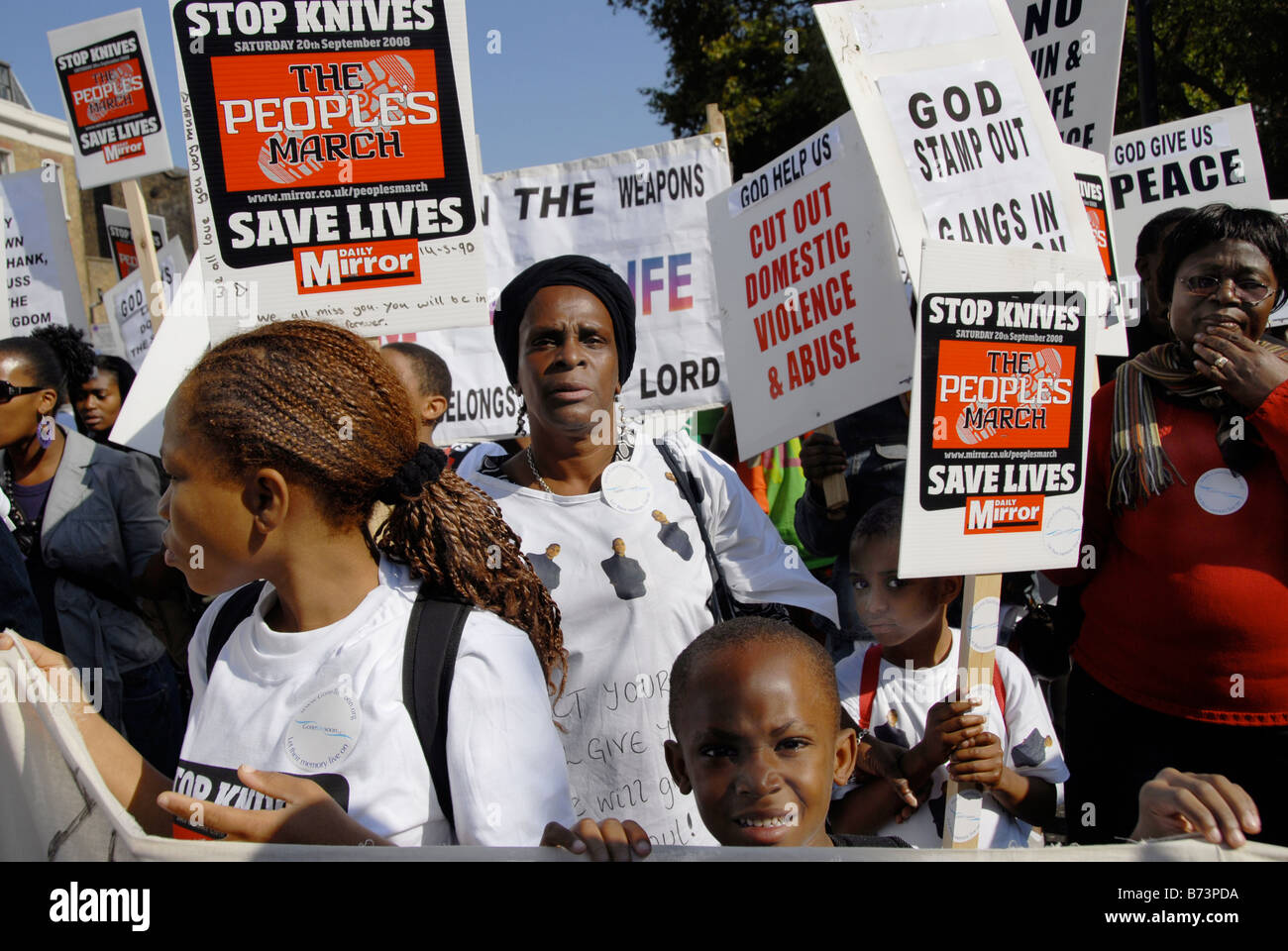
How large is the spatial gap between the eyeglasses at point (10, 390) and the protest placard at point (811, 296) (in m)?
2.55

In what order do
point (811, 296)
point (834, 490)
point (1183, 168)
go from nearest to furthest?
1. point (834, 490)
2. point (811, 296)
3. point (1183, 168)

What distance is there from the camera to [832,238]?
116 inches

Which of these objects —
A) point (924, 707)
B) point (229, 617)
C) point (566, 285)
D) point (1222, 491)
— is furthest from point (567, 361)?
point (1222, 491)

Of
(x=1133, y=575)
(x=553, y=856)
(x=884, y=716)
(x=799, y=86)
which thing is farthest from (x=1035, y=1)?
(x=799, y=86)

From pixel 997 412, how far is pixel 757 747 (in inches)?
32.9

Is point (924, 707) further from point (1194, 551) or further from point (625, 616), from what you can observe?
point (625, 616)

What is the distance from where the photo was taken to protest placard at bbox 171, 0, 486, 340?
8.30 feet

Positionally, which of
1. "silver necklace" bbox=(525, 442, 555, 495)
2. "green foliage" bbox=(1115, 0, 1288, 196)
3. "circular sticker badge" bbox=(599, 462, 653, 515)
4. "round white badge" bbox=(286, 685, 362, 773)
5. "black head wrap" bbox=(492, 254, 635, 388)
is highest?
"green foliage" bbox=(1115, 0, 1288, 196)

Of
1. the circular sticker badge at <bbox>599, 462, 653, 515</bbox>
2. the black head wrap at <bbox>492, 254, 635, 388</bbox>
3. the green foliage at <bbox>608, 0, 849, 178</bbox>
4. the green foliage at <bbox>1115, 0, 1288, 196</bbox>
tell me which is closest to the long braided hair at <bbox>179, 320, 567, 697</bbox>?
the circular sticker badge at <bbox>599, 462, 653, 515</bbox>

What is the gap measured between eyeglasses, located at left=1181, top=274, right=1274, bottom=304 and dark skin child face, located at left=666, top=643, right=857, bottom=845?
148 centimetres

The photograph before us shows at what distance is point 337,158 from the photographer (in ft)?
8.48

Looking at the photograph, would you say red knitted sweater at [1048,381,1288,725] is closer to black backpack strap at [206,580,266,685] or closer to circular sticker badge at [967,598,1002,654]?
circular sticker badge at [967,598,1002,654]

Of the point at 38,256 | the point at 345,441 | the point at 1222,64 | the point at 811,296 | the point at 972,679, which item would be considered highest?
the point at 1222,64
